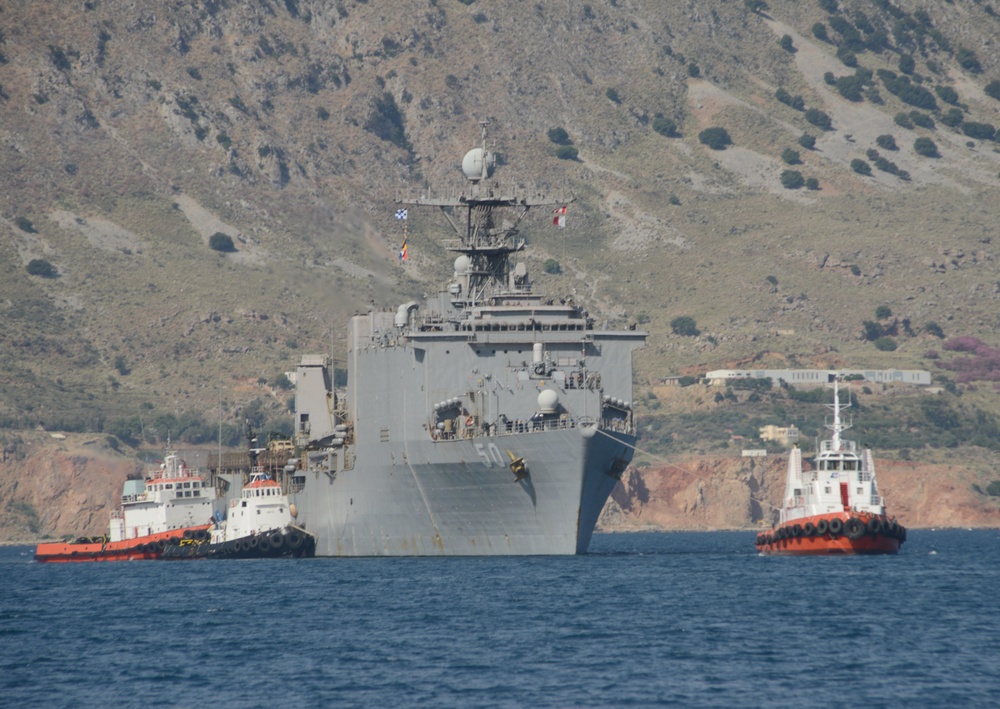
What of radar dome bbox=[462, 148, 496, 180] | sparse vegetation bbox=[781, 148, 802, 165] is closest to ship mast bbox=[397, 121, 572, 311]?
radar dome bbox=[462, 148, 496, 180]

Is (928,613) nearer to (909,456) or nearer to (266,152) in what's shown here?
(909,456)

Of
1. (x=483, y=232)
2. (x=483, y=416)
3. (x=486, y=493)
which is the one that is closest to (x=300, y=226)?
(x=483, y=232)

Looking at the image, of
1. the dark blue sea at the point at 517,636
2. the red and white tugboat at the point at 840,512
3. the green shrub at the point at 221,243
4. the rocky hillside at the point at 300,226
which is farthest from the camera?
the green shrub at the point at 221,243

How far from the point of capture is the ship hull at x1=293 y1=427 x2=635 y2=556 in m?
58.5

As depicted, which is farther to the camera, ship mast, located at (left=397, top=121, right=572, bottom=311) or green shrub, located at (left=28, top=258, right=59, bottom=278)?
green shrub, located at (left=28, top=258, right=59, bottom=278)

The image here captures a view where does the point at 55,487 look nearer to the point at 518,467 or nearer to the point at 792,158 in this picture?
the point at 518,467

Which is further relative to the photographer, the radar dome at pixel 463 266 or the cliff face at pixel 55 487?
the cliff face at pixel 55 487

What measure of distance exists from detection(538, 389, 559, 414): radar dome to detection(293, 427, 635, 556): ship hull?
4.76ft

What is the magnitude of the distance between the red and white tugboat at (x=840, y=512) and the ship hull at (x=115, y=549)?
29.0 metres

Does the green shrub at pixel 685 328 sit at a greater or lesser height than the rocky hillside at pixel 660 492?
greater

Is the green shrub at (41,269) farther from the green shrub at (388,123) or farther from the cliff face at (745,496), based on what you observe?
the cliff face at (745,496)

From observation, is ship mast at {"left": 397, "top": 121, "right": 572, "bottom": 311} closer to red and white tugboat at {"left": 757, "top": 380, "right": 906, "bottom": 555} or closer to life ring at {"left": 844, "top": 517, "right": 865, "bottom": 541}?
red and white tugboat at {"left": 757, "top": 380, "right": 906, "bottom": 555}

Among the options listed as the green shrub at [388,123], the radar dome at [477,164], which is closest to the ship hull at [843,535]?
the radar dome at [477,164]

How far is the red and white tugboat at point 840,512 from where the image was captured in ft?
217
